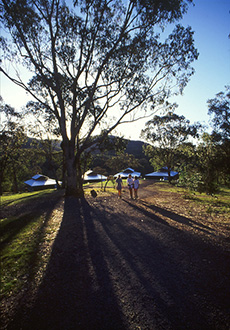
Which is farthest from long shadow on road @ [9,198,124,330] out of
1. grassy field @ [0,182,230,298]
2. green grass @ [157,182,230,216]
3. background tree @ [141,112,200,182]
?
background tree @ [141,112,200,182]

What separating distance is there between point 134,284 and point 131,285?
69mm

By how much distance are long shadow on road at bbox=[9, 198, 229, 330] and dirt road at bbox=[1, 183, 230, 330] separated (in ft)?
0.05

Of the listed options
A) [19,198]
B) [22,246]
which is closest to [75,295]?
[22,246]

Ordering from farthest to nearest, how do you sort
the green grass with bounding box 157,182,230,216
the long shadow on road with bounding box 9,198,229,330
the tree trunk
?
1. the tree trunk
2. the green grass with bounding box 157,182,230,216
3. the long shadow on road with bounding box 9,198,229,330

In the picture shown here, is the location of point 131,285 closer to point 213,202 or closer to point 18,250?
point 18,250

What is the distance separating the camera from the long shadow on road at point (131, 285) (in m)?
2.77

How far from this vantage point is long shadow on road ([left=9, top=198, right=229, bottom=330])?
2.77 m

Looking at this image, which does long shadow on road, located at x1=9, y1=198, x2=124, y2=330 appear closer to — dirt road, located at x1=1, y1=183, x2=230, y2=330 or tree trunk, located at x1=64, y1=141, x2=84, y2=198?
dirt road, located at x1=1, y1=183, x2=230, y2=330

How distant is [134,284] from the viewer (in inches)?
142

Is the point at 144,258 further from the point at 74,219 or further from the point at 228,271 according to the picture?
the point at 74,219

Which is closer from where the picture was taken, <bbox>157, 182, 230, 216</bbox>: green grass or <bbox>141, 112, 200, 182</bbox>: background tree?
<bbox>157, 182, 230, 216</bbox>: green grass

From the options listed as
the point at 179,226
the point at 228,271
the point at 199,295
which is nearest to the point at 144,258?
the point at 199,295

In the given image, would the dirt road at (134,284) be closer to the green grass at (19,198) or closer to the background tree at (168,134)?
the green grass at (19,198)

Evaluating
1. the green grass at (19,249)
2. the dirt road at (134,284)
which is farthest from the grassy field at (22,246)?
the dirt road at (134,284)
